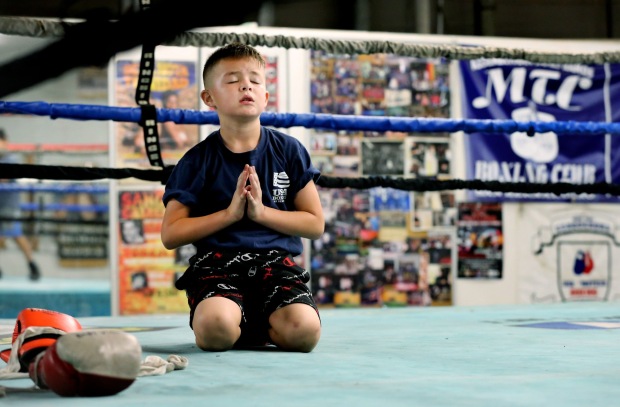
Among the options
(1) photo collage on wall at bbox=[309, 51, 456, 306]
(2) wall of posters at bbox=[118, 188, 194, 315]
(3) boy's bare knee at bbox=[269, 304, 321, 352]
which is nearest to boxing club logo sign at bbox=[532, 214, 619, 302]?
(1) photo collage on wall at bbox=[309, 51, 456, 306]

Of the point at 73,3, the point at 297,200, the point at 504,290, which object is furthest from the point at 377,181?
the point at 73,3

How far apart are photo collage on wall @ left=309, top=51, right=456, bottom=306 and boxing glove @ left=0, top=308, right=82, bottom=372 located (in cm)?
309

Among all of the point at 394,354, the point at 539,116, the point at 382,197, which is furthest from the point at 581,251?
the point at 394,354

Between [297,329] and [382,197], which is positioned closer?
[297,329]

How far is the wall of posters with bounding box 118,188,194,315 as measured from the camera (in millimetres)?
4227

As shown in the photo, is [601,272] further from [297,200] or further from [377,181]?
[297,200]

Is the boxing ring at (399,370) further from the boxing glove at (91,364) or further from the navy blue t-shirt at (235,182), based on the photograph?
the navy blue t-shirt at (235,182)

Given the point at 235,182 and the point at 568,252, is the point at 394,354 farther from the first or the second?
the point at 568,252

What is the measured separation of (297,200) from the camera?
170 cm

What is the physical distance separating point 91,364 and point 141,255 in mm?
3343

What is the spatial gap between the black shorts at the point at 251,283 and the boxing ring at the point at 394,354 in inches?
3.2

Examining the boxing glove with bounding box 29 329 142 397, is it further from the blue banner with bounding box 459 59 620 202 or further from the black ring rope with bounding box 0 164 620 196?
the blue banner with bounding box 459 59 620 202

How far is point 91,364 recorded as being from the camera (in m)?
0.96

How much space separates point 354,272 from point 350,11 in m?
1.48
